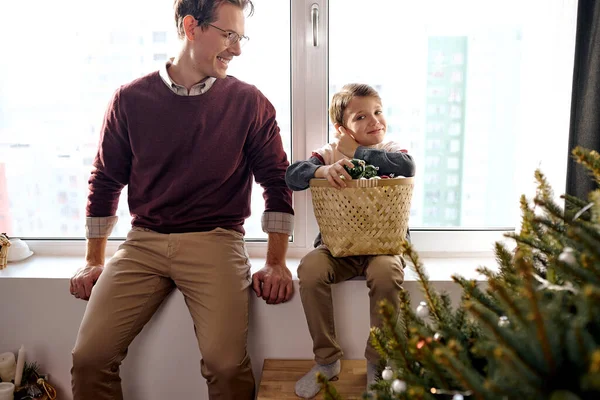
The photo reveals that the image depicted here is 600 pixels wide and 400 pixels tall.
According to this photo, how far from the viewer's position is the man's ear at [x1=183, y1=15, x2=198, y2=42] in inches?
66.6

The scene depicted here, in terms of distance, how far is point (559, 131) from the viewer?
1.72 m

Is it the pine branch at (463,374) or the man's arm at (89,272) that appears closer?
the pine branch at (463,374)

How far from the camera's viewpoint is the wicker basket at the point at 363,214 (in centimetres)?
155

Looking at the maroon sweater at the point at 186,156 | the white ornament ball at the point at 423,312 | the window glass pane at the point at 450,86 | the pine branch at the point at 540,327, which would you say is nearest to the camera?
the pine branch at the point at 540,327

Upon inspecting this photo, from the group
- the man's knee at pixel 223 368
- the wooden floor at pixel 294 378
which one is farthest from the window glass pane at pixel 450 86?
the man's knee at pixel 223 368

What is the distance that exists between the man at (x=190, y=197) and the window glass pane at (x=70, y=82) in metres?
0.19

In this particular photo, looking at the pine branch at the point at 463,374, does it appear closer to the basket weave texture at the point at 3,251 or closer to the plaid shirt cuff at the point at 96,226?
the plaid shirt cuff at the point at 96,226

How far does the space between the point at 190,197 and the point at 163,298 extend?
0.34 m

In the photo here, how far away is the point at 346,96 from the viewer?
174cm

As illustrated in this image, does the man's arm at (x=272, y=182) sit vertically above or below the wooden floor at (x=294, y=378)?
above

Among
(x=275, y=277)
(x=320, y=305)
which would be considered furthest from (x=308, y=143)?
(x=320, y=305)

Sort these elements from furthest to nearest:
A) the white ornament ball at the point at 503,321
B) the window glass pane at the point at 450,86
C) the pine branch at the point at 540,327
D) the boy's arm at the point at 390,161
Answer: the window glass pane at the point at 450,86 < the boy's arm at the point at 390,161 < the white ornament ball at the point at 503,321 < the pine branch at the point at 540,327

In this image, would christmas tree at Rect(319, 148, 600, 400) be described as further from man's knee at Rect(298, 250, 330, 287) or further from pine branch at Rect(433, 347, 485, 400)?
man's knee at Rect(298, 250, 330, 287)

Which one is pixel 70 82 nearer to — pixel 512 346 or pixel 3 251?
pixel 3 251
